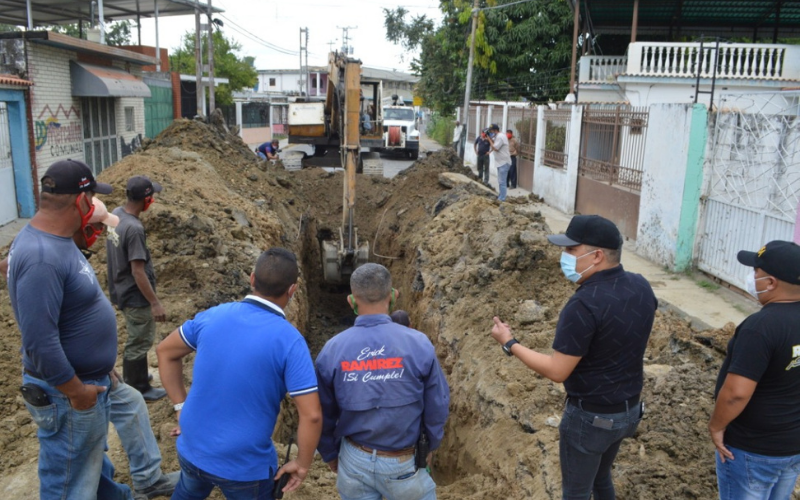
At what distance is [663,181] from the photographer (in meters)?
10.7

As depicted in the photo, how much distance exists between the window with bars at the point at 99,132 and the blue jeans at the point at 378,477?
1785 cm

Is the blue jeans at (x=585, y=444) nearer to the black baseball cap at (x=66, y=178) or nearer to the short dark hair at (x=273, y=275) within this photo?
the short dark hair at (x=273, y=275)

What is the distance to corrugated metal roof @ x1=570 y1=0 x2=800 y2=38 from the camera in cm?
2142

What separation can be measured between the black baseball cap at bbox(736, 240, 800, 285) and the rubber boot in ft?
15.2

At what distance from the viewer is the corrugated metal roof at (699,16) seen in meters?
21.4

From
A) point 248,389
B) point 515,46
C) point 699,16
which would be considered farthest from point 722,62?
point 248,389

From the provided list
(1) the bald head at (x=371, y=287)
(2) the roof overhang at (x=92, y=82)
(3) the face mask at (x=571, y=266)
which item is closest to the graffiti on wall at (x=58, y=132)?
(2) the roof overhang at (x=92, y=82)

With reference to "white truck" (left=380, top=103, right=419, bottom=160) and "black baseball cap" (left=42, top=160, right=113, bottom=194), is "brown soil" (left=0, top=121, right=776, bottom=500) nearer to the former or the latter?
"black baseball cap" (left=42, top=160, right=113, bottom=194)

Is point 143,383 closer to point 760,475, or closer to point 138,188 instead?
point 138,188

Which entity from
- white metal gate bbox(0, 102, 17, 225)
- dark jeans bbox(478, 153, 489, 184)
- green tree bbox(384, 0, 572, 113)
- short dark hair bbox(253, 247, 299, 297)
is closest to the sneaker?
short dark hair bbox(253, 247, 299, 297)

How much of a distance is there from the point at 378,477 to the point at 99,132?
19.2 metres

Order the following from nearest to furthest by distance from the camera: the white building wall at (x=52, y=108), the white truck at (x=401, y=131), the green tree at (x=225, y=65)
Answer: the white building wall at (x=52, y=108) < the white truck at (x=401, y=131) < the green tree at (x=225, y=65)

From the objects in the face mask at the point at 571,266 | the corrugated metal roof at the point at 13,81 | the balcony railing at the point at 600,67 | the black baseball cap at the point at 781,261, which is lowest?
the face mask at the point at 571,266

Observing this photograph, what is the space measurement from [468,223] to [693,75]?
1143 cm
